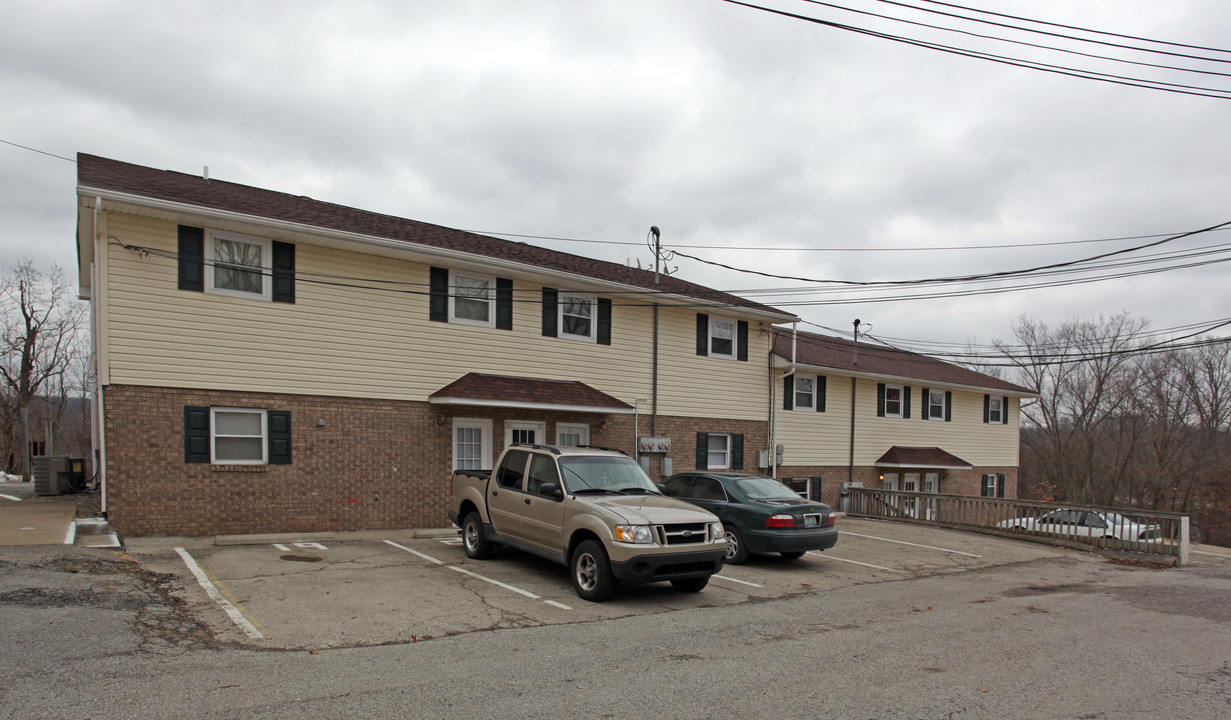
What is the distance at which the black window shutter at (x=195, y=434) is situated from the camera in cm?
1209

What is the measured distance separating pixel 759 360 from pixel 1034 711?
16501 millimetres

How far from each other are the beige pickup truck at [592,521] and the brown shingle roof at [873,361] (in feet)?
43.6

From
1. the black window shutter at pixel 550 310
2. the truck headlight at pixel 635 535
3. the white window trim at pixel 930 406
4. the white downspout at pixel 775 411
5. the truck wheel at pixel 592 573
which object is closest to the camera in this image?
the truck headlight at pixel 635 535

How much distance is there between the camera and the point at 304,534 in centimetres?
1298

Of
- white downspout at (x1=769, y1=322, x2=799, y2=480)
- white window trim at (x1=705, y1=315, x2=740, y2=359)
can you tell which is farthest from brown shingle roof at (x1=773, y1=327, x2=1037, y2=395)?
white window trim at (x1=705, y1=315, x2=740, y2=359)

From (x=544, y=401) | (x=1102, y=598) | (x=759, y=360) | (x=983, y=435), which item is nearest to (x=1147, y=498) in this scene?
(x=983, y=435)

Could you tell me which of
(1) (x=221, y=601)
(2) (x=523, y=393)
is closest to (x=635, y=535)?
(1) (x=221, y=601)

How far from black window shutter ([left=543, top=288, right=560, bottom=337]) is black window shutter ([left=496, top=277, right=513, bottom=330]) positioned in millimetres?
922

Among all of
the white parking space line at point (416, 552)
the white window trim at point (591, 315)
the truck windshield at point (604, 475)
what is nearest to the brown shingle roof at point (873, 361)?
the white window trim at point (591, 315)

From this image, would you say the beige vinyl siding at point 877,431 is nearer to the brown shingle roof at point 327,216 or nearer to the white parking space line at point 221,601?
the brown shingle roof at point 327,216

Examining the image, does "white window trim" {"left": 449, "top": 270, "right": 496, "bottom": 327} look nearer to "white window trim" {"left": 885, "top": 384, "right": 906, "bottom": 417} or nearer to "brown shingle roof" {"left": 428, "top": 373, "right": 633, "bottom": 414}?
"brown shingle roof" {"left": 428, "top": 373, "right": 633, "bottom": 414}

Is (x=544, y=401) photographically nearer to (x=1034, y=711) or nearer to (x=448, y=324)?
(x=448, y=324)

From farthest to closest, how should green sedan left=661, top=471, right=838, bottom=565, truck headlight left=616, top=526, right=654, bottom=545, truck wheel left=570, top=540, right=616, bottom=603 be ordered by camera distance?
green sedan left=661, top=471, right=838, bottom=565 → truck wheel left=570, top=540, right=616, bottom=603 → truck headlight left=616, top=526, right=654, bottom=545

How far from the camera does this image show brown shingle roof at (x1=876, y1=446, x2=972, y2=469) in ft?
82.8
